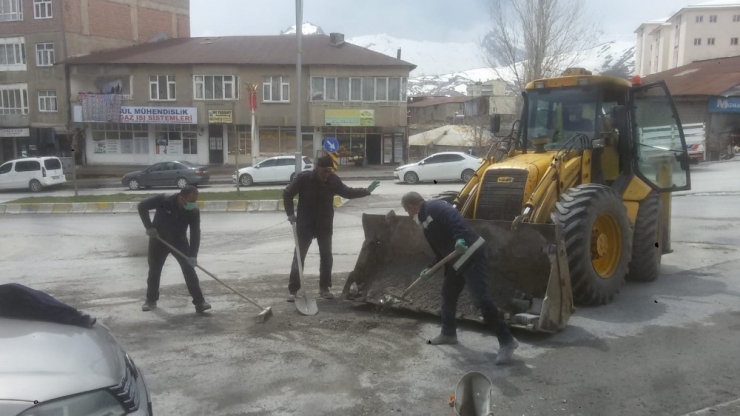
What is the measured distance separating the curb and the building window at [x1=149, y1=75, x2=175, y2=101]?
712 inches

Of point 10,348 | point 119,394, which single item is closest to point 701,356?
point 119,394

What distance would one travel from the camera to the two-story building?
36594 millimetres

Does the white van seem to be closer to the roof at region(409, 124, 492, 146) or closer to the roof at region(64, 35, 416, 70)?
the roof at region(64, 35, 416, 70)

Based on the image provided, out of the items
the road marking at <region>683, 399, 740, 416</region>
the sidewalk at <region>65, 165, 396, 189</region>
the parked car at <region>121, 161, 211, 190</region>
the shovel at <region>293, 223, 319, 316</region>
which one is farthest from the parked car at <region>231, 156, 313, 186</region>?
the road marking at <region>683, 399, 740, 416</region>

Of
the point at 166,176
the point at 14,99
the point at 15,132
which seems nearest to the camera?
the point at 166,176

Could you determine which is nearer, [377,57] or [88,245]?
[88,245]

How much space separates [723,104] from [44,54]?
3771 centimetres

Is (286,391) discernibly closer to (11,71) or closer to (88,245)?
(88,245)

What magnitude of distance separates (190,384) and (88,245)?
9.51 meters

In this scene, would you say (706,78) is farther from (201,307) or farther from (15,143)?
(15,143)

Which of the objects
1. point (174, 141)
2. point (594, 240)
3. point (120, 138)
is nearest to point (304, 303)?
point (594, 240)

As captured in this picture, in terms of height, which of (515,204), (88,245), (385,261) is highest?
(515,204)

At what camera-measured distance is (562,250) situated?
5.90 m

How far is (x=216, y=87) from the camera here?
121ft
